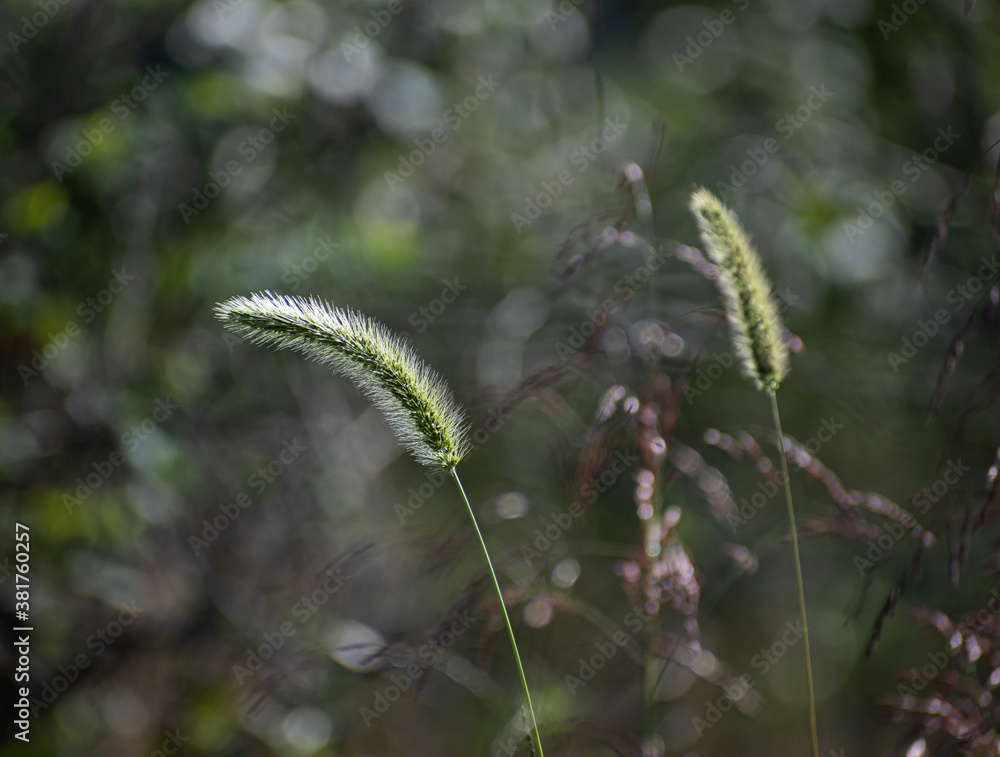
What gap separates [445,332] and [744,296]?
236cm

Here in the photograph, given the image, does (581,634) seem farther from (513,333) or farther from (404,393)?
(404,393)

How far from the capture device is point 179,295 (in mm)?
2906

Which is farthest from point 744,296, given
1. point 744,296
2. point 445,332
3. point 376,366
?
point 445,332

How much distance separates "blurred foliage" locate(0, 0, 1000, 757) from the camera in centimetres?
260

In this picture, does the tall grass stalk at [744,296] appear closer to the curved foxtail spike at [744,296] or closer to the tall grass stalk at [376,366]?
the curved foxtail spike at [744,296]

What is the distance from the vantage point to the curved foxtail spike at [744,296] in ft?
4.70

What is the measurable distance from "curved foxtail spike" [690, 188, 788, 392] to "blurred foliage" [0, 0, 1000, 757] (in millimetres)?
320

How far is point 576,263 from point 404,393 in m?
0.66

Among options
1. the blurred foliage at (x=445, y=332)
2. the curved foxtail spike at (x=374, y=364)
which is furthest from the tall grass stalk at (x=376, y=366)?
the blurred foliage at (x=445, y=332)

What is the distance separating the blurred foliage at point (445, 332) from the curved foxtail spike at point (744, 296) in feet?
1.05

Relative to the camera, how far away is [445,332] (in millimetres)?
3703

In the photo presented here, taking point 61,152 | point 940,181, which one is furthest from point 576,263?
point 940,181

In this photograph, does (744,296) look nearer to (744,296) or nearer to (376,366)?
(744,296)

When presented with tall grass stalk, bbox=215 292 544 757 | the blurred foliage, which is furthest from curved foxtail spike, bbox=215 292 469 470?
the blurred foliage
